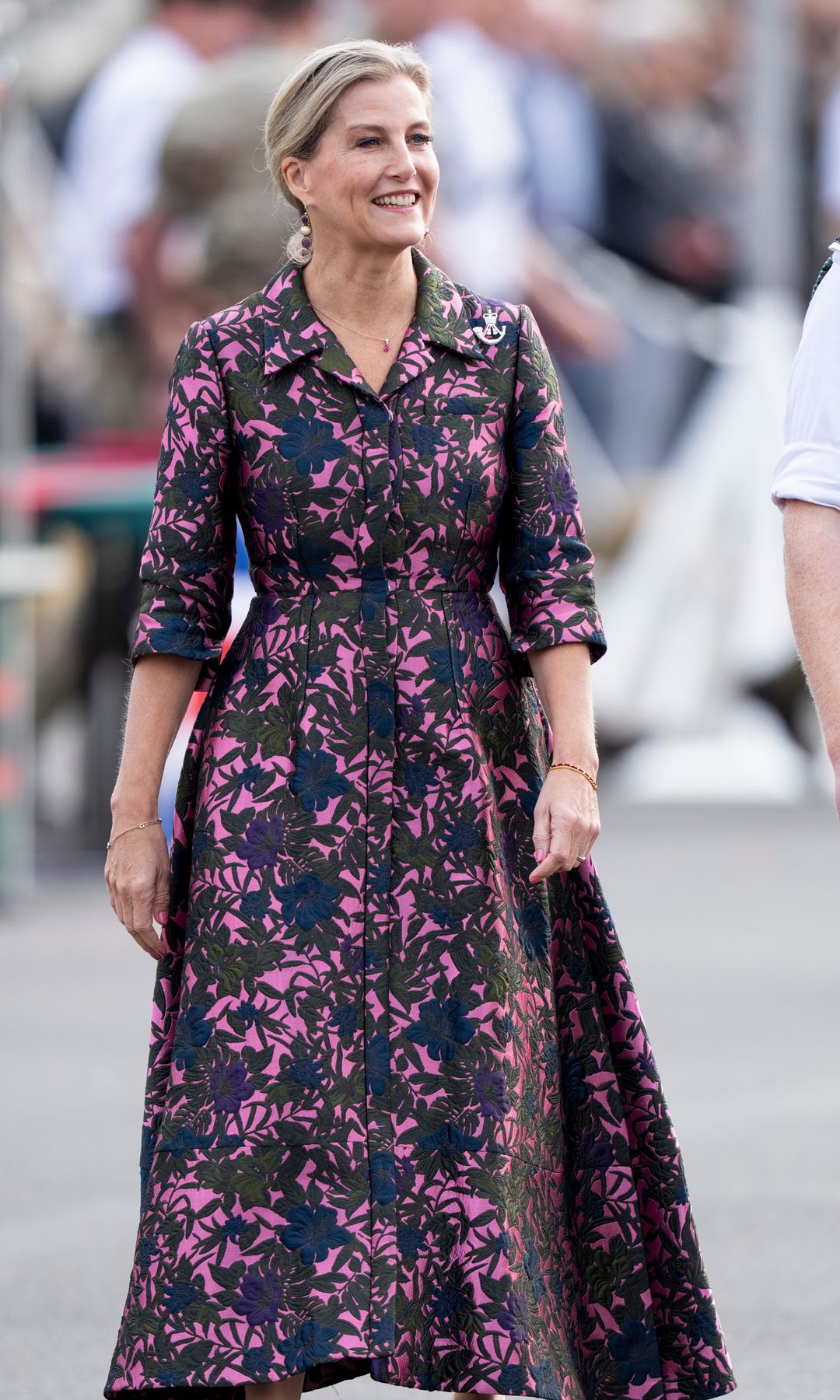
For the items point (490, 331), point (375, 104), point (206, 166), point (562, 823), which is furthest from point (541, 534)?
point (206, 166)

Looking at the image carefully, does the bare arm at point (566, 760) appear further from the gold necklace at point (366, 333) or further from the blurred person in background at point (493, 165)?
the blurred person in background at point (493, 165)

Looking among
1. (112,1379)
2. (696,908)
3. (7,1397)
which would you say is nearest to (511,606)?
(112,1379)

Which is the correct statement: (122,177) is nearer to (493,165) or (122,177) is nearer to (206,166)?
(206,166)

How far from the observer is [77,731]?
12.6m

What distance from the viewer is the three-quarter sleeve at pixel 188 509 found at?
3.49 m

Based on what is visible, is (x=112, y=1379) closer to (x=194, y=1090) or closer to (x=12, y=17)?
(x=194, y=1090)

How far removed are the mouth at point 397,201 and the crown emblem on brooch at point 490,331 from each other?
0.21 metres

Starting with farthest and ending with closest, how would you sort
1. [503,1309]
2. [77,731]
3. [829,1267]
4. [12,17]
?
[77,731]
[12,17]
[829,1267]
[503,1309]

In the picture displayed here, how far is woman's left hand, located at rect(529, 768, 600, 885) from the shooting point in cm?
343

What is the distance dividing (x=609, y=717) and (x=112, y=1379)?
10166 mm

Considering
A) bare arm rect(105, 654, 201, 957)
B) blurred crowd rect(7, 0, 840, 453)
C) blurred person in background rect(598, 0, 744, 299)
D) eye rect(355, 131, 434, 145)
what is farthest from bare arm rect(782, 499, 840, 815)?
blurred person in background rect(598, 0, 744, 299)

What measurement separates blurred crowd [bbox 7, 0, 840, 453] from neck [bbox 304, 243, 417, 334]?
9.52 metres

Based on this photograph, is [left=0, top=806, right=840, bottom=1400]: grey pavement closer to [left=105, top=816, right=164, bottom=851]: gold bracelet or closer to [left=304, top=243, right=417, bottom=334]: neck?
[left=105, top=816, right=164, bottom=851]: gold bracelet

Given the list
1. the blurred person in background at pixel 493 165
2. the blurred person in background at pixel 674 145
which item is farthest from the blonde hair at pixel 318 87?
the blurred person in background at pixel 674 145
